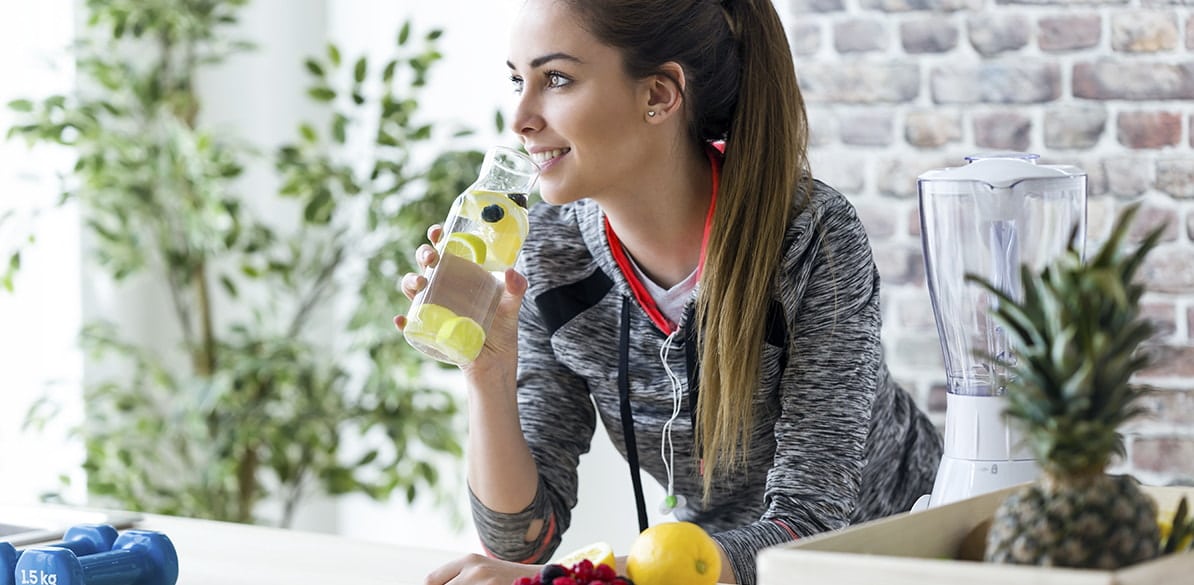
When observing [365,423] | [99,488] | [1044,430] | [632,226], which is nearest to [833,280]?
[632,226]

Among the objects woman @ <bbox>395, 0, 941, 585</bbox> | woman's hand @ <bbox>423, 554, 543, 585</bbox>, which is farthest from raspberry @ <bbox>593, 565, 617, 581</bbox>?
woman @ <bbox>395, 0, 941, 585</bbox>

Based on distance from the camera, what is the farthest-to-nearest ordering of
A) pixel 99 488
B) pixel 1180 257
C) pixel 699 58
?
pixel 99 488, pixel 1180 257, pixel 699 58

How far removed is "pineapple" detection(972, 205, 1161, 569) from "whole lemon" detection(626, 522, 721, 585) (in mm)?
387

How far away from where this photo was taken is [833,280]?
1.53m

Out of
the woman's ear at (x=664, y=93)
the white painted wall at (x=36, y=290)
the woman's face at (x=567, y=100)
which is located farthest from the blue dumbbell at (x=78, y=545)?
the white painted wall at (x=36, y=290)

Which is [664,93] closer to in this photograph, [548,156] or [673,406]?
[548,156]

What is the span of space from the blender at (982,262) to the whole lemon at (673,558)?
0.27 metres

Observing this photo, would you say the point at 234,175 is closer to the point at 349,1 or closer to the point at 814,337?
the point at 349,1

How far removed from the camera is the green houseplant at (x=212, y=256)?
2.61 metres

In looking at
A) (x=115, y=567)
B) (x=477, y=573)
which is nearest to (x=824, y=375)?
(x=477, y=573)

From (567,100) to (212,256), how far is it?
5.09ft

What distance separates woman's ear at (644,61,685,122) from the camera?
1545mm

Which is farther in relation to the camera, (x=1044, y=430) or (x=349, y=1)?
(x=349, y=1)

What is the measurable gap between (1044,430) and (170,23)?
2260mm
